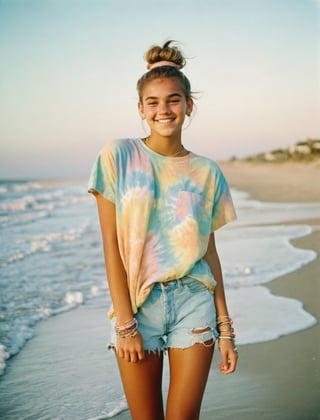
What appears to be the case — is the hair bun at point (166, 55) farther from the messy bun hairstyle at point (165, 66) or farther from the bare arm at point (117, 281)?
the bare arm at point (117, 281)

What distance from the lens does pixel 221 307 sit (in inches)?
74.6

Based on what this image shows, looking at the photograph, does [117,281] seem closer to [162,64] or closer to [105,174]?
[105,174]

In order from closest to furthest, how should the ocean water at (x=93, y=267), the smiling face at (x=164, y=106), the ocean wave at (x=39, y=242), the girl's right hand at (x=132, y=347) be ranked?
1. the girl's right hand at (x=132, y=347)
2. the smiling face at (x=164, y=106)
3. the ocean water at (x=93, y=267)
4. the ocean wave at (x=39, y=242)

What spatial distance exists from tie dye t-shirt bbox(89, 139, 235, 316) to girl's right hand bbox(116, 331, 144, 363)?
0.09 meters

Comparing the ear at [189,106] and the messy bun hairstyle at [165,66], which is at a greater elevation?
the messy bun hairstyle at [165,66]

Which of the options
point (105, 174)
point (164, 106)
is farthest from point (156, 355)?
point (164, 106)

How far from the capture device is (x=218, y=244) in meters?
6.42

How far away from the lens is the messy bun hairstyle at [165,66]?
1842 mm

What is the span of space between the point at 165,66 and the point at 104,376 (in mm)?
1830

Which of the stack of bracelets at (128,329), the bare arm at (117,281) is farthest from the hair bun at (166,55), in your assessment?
the stack of bracelets at (128,329)

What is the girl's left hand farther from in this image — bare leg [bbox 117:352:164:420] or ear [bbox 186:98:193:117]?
ear [bbox 186:98:193:117]

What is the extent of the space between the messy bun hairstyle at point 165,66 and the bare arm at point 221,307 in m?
0.49

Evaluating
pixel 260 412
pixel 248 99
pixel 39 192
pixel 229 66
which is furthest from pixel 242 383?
pixel 39 192

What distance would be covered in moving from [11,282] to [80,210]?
6.22 meters
